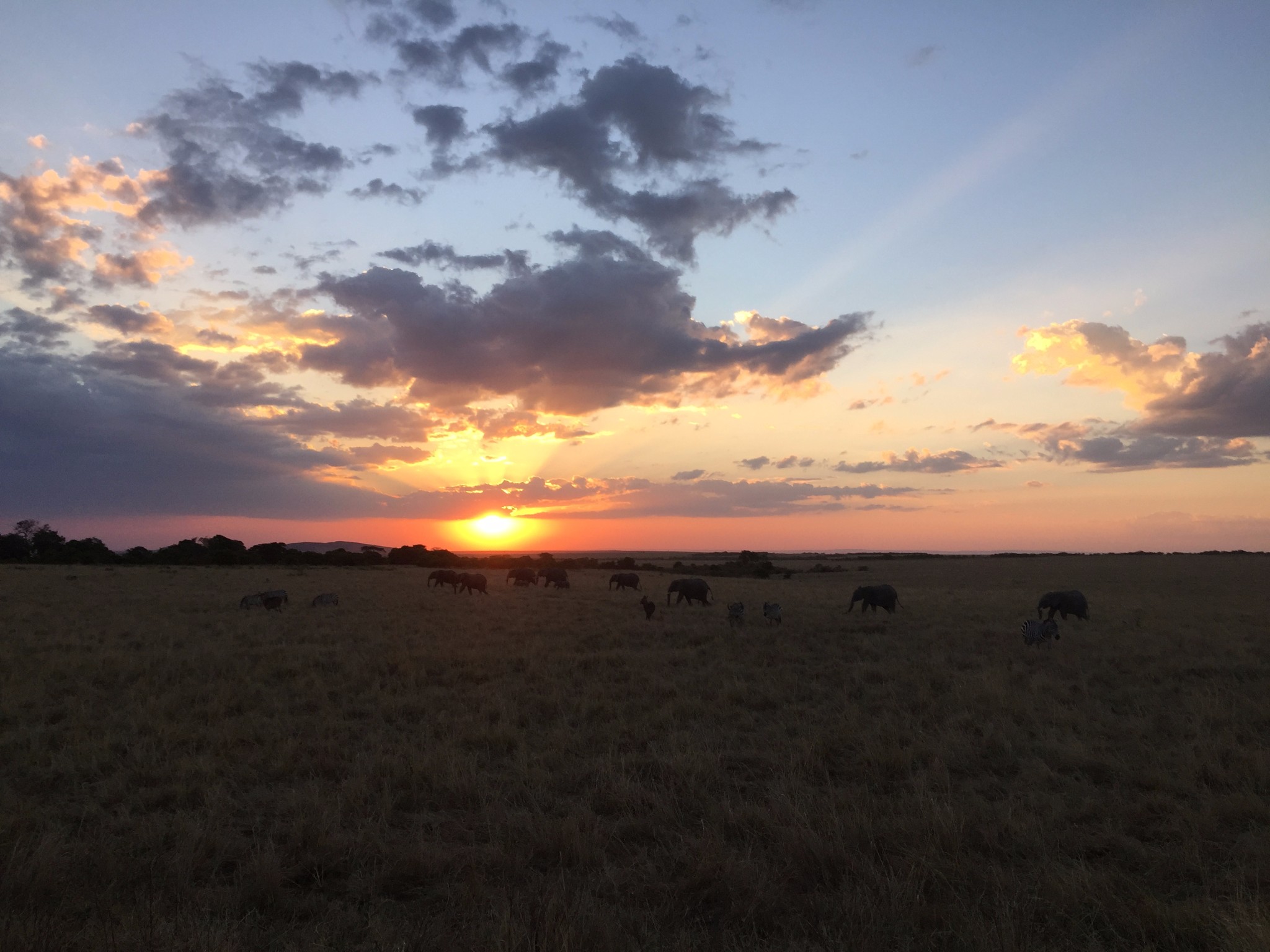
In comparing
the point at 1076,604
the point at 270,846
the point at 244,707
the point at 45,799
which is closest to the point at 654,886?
the point at 270,846

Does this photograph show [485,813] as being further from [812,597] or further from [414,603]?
[812,597]

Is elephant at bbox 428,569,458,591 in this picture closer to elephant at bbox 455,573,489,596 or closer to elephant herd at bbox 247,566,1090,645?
elephant at bbox 455,573,489,596

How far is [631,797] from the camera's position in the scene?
7.76m

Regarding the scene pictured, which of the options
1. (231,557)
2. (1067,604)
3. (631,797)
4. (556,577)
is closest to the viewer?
(631,797)

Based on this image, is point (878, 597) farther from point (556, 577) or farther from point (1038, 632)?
point (556, 577)

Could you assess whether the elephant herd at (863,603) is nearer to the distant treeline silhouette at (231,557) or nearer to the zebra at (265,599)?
the zebra at (265,599)

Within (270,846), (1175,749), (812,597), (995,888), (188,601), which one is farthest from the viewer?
(812,597)

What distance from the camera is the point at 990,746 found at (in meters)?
9.92

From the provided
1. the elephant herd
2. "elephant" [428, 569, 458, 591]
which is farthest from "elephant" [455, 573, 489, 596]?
"elephant" [428, 569, 458, 591]

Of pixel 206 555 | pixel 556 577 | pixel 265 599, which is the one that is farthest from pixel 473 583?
pixel 206 555

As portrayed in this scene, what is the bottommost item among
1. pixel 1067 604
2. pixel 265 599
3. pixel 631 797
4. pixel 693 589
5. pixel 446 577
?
pixel 631 797

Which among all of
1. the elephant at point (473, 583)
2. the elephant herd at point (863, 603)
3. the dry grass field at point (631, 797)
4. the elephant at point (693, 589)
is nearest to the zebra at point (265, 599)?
the elephant herd at point (863, 603)

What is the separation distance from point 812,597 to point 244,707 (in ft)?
95.6

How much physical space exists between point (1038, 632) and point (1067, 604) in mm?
7544
